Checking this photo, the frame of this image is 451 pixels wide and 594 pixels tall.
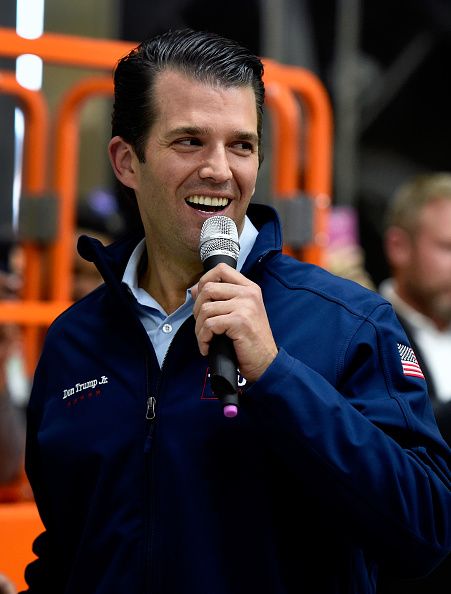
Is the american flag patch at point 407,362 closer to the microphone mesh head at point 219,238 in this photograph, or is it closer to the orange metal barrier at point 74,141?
the microphone mesh head at point 219,238

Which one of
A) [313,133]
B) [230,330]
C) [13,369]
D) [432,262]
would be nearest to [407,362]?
[230,330]

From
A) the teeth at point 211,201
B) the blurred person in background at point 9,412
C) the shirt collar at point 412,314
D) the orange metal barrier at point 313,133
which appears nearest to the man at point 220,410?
the teeth at point 211,201

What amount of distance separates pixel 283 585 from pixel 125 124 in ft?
3.31

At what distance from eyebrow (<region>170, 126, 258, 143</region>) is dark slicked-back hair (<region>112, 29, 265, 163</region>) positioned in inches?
3.4

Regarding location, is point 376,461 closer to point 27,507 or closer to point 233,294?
point 233,294

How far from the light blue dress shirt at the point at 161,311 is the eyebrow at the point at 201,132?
0.65ft

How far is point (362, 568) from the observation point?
2.21 metres

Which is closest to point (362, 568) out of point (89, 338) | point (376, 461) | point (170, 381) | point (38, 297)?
point (376, 461)

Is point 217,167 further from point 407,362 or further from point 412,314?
point 412,314

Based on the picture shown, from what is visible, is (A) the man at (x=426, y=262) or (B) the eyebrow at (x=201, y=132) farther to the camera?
(A) the man at (x=426, y=262)

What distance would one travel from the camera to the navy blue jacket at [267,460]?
200cm

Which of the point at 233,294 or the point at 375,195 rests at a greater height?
the point at 375,195

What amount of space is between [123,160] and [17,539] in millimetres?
1778

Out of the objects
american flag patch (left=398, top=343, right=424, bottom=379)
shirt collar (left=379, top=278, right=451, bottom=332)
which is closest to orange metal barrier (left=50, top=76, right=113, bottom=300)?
shirt collar (left=379, top=278, right=451, bottom=332)
